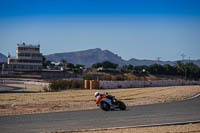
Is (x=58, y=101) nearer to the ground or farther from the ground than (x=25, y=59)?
nearer to the ground

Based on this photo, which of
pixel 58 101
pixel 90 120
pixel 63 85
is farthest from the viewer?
pixel 63 85

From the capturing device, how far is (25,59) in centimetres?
11138

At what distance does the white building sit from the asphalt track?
3836 inches

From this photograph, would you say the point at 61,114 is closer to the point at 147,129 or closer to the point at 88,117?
the point at 88,117

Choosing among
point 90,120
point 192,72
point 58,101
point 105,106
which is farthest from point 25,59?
point 90,120

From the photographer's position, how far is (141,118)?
49.5 feet

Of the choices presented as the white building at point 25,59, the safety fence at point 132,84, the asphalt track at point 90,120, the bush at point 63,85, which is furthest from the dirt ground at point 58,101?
the white building at point 25,59

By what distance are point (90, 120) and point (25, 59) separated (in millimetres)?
100615

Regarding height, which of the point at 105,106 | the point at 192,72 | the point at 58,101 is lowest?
the point at 58,101

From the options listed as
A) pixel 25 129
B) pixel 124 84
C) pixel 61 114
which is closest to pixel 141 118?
pixel 61 114

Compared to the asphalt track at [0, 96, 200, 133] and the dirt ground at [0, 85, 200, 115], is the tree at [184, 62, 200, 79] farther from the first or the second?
the asphalt track at [0, 96, 200, 133]

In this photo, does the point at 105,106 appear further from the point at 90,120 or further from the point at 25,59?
the point at 25,59

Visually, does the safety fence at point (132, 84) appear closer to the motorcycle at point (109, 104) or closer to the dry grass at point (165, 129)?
the motorcycle at point (109, 104)

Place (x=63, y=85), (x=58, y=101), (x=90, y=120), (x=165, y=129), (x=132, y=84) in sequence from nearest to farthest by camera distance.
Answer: (x=165, y=129), (x=90, y=120), (x=58, y=101), (x=63, y=85), (x=132, y=84)
